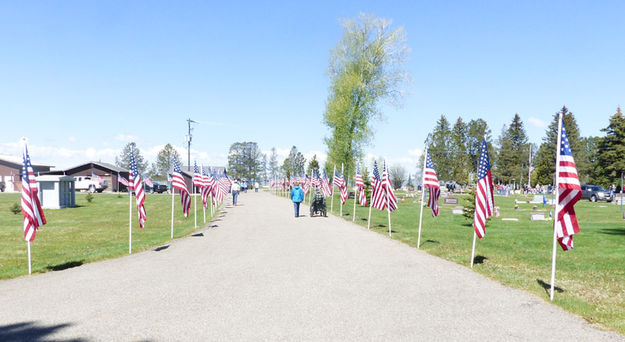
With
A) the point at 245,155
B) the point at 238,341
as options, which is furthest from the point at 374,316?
the point at 245,155

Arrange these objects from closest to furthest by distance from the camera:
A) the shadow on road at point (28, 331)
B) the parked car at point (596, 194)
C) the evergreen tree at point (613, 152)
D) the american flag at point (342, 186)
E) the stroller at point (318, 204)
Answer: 1. the shadow on road at point (28, 331)
2. the stroller at point (318, 204)
3. the american flag at point (342, 186)
4. the parked car at point (596, 194)
5. the evergreen tree at point (613, 152)

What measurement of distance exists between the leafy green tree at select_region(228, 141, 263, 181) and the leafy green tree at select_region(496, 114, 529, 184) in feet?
242

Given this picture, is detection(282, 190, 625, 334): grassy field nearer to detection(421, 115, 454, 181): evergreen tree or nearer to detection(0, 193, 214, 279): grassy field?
detection(0, 193, 214, 279): grassy field

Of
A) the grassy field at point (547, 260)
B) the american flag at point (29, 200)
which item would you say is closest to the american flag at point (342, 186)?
the grassy field at point (547, 260)

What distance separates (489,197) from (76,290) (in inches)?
346

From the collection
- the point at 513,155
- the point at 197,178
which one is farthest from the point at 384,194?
the point at 513,155

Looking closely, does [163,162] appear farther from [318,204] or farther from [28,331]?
[28,331]

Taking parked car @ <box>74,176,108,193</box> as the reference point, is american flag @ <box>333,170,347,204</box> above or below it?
above

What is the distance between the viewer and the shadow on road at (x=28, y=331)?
5211mm

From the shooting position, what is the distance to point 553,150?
85125 millimetres

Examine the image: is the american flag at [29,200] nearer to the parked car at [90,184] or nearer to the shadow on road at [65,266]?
the shadow on road at [65,266]

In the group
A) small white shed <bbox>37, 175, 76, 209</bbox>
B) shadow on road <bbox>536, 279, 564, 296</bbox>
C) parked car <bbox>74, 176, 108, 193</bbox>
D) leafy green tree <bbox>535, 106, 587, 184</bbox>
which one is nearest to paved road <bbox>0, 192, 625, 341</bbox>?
shadow on road <bbox>536, 279, 564, 296</bbox>

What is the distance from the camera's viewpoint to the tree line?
67562 millimetres

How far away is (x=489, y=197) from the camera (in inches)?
396
